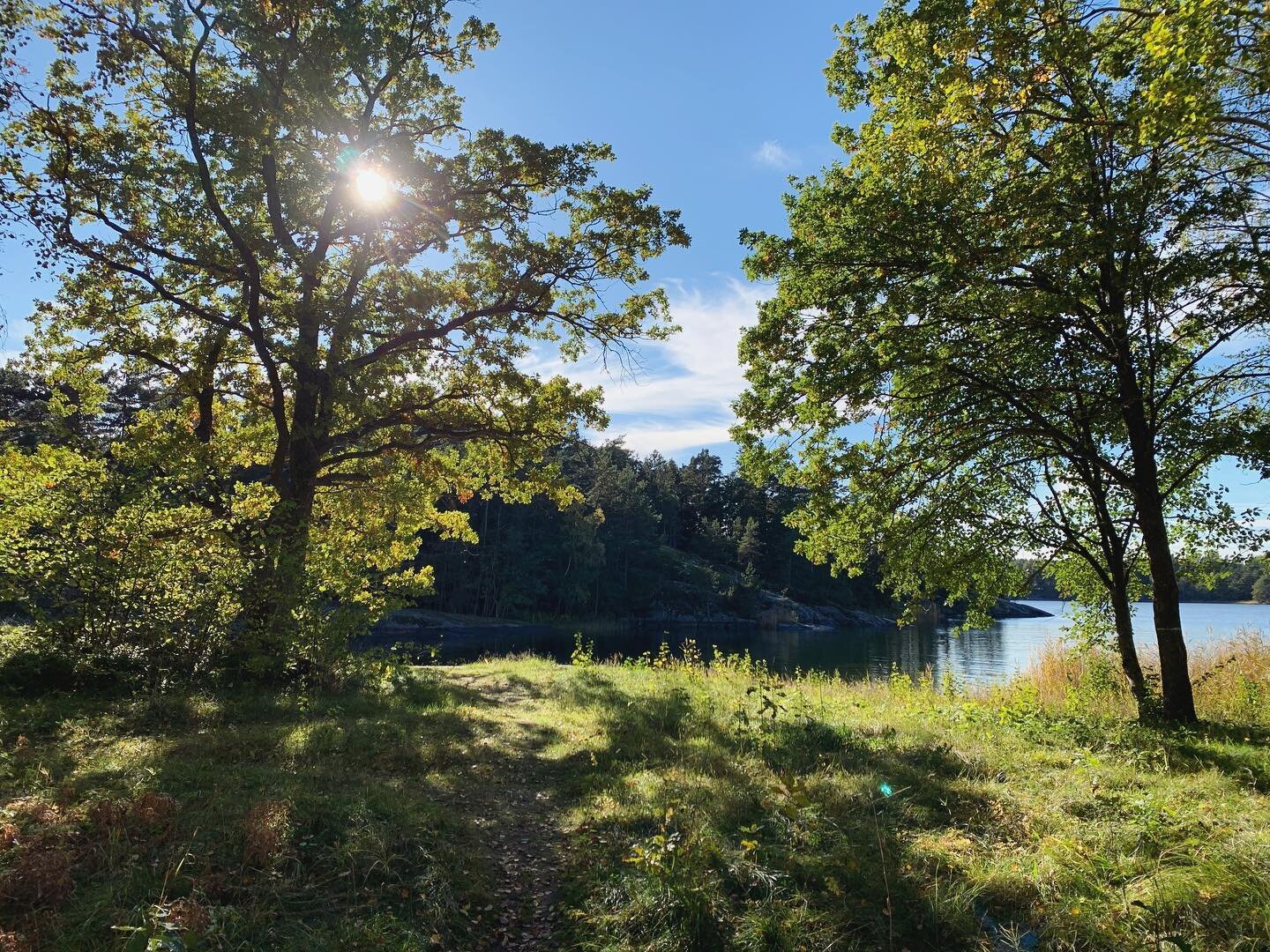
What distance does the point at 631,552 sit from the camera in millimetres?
73438

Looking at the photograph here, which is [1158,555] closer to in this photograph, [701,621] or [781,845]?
[781,845]

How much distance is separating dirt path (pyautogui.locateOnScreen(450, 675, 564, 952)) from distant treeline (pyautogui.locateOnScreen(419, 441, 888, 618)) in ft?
118

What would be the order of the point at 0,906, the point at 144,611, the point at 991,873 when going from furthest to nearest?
the point at 144,611 → the point at 991,873 → the point at 0,906

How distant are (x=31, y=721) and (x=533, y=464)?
9644 mm

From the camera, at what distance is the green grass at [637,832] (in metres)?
3.42

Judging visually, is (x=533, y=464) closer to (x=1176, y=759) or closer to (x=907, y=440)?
(x=907, y=440)

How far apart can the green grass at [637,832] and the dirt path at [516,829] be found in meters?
0.04

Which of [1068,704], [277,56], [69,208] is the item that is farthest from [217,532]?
[1068,704]

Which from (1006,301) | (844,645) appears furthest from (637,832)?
(844,645)

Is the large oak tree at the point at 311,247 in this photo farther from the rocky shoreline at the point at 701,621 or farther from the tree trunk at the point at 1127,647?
the rocky shoreline at the point at 701,621

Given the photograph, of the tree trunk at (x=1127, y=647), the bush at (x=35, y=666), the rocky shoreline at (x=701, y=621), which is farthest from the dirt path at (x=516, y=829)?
the rocky shoreline at (x=701, y=621)

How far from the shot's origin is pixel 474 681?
13891 millimetres

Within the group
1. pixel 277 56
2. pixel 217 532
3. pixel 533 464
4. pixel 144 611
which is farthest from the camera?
pixel 533 464

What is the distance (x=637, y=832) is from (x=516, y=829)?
1140 mm
